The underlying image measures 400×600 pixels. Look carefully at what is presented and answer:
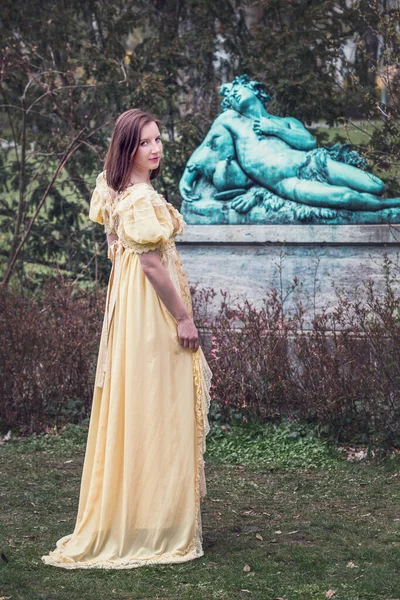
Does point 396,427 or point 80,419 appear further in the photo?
point 80,419

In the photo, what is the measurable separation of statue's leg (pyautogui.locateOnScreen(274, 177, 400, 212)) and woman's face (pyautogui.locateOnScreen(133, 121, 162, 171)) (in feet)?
11.9

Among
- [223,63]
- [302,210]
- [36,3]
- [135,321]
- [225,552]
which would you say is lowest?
[225,552]

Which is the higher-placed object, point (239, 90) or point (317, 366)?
point (239, 90)

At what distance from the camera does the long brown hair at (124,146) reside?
4.16 m

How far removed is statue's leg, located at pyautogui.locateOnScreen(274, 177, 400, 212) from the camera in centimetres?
756

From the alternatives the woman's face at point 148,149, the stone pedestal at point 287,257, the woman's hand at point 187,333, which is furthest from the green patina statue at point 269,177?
the woman's hand at point 187,333

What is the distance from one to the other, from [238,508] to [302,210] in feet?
10.1

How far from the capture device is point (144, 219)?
409 cm

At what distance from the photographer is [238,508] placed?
536cm

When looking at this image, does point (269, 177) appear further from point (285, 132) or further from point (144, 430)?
point (144, 430)

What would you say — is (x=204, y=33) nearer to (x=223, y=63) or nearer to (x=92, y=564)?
(x=223, y=63)

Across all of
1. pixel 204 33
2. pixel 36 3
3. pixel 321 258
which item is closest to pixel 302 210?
pixel 321 258

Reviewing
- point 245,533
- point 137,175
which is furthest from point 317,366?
point 137,175

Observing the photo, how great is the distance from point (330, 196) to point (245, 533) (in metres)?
3.55
